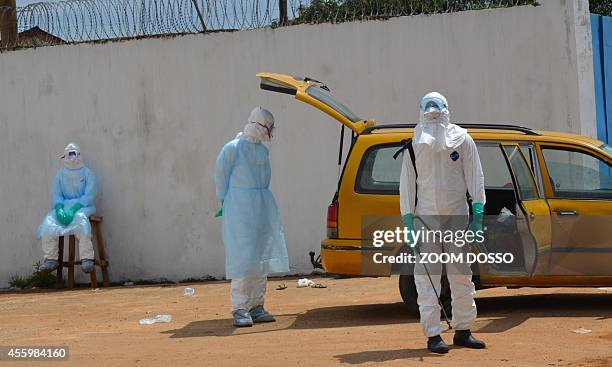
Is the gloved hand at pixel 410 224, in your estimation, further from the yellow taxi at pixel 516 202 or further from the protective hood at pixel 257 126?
the protective hood at pixel 257 126

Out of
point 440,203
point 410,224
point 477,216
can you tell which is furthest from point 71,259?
point 477,216

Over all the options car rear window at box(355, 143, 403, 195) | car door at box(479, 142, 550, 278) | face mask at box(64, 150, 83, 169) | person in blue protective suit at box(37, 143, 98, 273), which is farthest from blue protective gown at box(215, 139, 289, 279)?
face mask at box(64, 150, 83, 169)

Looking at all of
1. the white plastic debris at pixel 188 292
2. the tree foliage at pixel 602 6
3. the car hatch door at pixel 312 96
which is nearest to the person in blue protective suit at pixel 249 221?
the car hatch door at pixel 312 96

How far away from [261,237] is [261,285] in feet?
1.41

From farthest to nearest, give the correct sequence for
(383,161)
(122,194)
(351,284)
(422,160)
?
(122,194)
(351,284)
(383,161)
(422,160)

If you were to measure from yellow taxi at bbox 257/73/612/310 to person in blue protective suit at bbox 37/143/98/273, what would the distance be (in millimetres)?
5082

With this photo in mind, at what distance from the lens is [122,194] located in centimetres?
1404

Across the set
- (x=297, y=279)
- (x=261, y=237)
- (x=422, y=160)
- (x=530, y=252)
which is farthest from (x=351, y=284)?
(x=422, y=160)

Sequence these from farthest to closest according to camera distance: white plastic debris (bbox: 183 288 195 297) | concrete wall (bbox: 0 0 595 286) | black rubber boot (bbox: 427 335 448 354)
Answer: concrete wall (bbox: 0 0 595 286), white plastic debris (bbox: 183 288 195 297), black rubber boot (bbox: 427 335 448 354)

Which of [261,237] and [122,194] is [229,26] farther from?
[261,237]

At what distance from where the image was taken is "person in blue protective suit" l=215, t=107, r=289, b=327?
9.22 m

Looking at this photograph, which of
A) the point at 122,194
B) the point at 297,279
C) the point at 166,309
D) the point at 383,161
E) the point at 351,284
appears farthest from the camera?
the point at 122,194

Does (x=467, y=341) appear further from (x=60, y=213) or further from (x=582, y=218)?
(x=60, y=213)

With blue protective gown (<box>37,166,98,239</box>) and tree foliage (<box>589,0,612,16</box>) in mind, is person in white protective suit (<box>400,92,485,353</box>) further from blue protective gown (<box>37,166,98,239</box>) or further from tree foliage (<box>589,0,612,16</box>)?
tree foliage (<box>589,0,612,16</box>)
